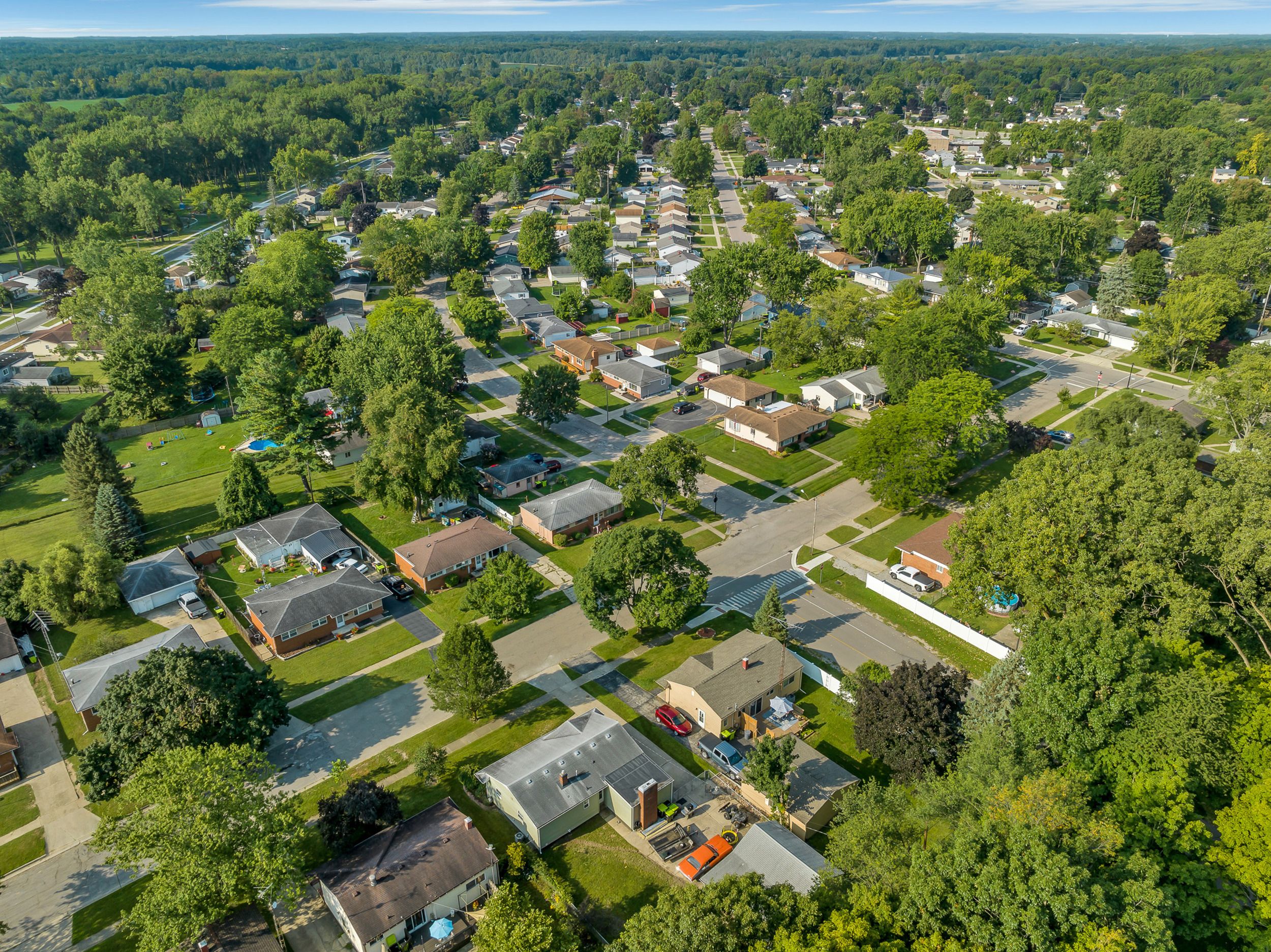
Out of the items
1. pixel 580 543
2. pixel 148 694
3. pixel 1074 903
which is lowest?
pixel 580 543

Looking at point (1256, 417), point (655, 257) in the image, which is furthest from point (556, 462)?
point (655, 257)

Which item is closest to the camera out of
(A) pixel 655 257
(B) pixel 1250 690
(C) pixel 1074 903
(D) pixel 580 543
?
(C) pixel 1074 903

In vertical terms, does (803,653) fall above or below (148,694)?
below

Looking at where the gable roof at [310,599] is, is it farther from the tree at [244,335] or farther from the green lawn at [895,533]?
the tree at [244,335]

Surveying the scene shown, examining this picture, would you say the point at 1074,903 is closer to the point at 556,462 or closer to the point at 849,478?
the point at 849,478

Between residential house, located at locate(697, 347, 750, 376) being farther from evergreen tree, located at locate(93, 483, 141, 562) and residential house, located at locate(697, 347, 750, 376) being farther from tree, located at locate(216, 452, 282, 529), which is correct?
evergreen tree, located at locate(93, 483, 141, 562)

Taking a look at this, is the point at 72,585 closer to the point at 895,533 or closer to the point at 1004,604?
the point at 895,533

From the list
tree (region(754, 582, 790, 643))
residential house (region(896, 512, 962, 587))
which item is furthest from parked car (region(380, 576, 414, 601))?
residential house (region(896, 512, 962, 587))
